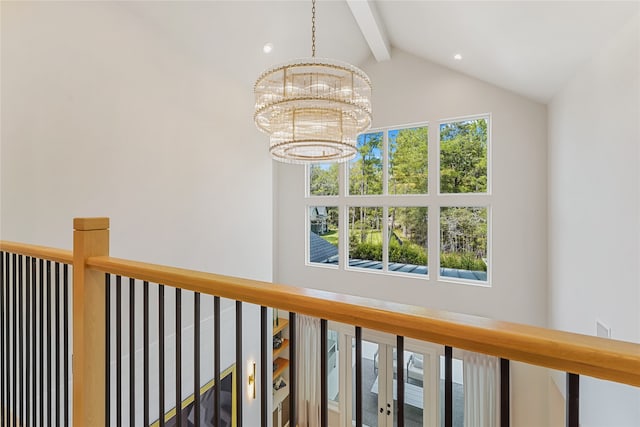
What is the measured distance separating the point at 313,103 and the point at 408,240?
3.37 m

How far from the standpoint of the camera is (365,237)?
214 inches

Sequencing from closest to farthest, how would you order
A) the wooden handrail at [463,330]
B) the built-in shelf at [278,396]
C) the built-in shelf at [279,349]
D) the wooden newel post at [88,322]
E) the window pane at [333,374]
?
the wooden handrail at [463,330] → the wooden newel post at [88,322] → the window pane at [333,374] → the built-in shelf at [278,396] → the built-in shelf at [279,349]

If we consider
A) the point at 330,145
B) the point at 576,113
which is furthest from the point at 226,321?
the point at 576,113

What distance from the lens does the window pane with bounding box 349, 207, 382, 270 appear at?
17.5 ft

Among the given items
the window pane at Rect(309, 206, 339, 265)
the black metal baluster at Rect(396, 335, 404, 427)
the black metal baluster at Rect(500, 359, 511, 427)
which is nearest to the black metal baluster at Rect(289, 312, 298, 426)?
the black metal baluster at Rect(396, 335, 404, 427)

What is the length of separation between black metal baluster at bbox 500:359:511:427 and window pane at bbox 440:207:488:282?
4.44m

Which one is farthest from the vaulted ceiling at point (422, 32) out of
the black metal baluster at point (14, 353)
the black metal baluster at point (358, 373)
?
the black metal baluster at point (358, 373)

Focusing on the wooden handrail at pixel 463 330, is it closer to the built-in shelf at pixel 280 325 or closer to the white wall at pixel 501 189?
the white wall at pixel 501 189

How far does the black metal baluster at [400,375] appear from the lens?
690 mm

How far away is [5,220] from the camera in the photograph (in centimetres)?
216

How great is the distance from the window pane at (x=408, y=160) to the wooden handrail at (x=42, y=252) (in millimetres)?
4535

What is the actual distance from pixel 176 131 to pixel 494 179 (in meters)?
4.22

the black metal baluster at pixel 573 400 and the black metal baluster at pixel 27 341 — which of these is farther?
the black metal baluster at pixel 27 341

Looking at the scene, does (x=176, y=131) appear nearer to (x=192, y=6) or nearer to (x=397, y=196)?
(x=192, y=6)
